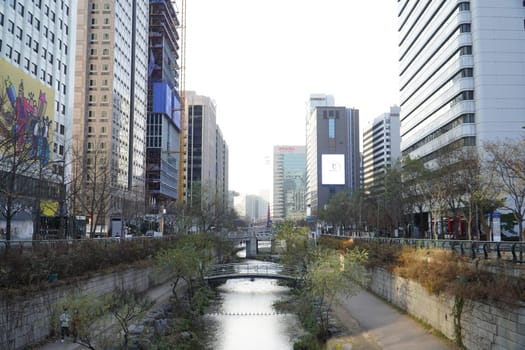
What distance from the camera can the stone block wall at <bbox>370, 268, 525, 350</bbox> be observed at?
2209 cm

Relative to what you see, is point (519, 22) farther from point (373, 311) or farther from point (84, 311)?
point (84, 311)

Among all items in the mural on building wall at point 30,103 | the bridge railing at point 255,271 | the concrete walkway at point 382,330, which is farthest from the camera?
the bridge railing at point 255,271

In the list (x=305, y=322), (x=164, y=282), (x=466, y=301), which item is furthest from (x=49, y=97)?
(x=466, y=301)

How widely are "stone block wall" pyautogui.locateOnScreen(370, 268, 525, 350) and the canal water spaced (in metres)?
9.21

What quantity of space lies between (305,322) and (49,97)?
191ft

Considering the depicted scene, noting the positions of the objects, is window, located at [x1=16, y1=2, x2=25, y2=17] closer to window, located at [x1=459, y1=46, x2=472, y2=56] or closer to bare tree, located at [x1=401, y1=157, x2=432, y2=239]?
bare tree, located at [x1=401, y1=157, x2=432, y2=239]

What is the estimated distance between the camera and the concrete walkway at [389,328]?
99.8 ft

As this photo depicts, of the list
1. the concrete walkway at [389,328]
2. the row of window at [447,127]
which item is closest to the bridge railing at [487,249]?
the concrete walkway at [389,328]

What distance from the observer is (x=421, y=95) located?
108 meters

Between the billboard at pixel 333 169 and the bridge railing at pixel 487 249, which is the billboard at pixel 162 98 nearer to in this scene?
the billboard at pixel 333 169

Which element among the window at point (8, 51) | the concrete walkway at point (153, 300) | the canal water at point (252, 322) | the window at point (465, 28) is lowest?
the canal water at point (252, 322)

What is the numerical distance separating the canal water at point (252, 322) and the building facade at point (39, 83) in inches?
865

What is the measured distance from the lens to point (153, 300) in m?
46.4

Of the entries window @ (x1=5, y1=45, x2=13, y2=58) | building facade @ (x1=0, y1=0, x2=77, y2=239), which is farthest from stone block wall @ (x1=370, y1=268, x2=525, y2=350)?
window @ (x1=5, y1=45, x2=13, y2=58)
